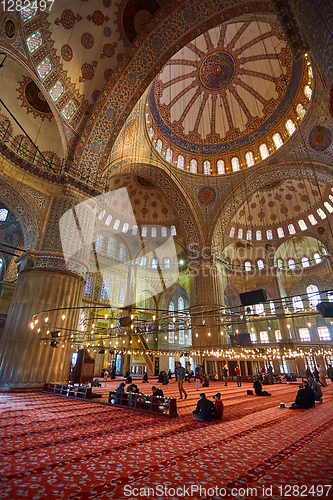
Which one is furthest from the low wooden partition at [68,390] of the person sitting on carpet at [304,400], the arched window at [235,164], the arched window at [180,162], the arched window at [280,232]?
the arched window at [280,232]

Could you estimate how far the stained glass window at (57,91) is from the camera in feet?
31.4

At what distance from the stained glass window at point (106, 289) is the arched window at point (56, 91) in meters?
12.7

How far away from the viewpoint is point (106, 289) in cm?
1928

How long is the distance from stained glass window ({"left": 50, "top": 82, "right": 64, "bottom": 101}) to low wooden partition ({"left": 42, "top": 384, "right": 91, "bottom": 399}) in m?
10.3

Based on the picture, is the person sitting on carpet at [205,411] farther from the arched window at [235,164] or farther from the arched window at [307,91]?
the arched window at [235,164]

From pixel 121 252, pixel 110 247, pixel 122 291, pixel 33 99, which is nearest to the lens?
pixel 33 99

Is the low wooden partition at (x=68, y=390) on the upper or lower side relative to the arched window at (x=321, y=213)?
lower

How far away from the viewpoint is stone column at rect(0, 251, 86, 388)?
7715 mm

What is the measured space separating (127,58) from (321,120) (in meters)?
9.30

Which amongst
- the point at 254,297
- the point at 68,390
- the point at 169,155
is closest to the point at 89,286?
the point at 169,155

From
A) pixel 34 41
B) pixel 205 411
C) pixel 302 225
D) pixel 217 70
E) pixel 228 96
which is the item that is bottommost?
pixel 205 411

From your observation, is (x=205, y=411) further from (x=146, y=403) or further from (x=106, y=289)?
(x=106, y=289)

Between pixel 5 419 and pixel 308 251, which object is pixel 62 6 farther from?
pixel 308 251

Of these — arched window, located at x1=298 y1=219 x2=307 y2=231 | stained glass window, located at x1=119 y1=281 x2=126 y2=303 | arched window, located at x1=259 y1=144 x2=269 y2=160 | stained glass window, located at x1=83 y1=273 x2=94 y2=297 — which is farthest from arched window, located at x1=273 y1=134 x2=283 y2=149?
stained glass window, located at x1=83 y1=273 x2=94 y2=297
